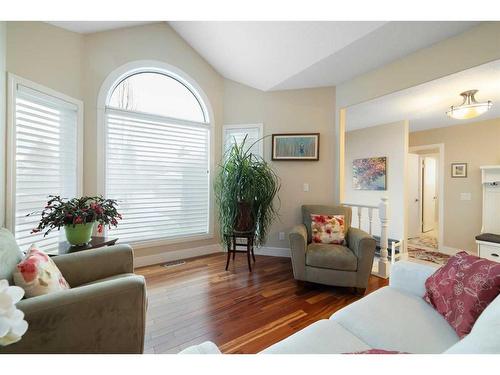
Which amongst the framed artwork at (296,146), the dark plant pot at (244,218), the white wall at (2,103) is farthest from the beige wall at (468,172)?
the white wall at (2,103)

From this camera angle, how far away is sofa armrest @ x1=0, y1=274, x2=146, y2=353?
34.6 inches

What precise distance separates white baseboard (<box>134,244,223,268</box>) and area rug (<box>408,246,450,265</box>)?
3.27 meters

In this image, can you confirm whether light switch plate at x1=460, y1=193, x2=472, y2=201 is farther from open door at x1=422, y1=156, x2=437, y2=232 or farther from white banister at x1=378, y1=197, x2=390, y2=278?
white banister at x1=378, y1=197, x2=390, y2=278

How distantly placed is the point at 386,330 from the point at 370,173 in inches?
142

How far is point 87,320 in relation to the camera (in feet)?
3.19

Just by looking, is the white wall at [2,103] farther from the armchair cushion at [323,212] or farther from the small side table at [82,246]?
the armchair cushion at [323,212]

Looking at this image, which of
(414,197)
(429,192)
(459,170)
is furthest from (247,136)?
(429,192)

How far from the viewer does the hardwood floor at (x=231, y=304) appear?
58.2 inches

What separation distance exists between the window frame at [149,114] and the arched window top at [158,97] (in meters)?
0.03

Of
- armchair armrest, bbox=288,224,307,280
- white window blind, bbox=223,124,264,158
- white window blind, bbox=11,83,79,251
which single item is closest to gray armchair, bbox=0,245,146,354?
white window blind, bbox=11,83,79,251
